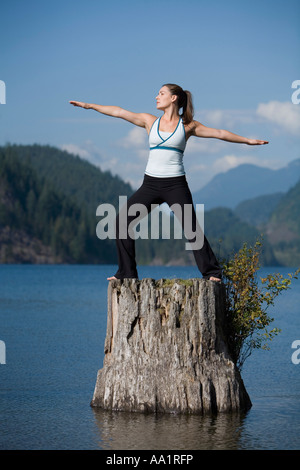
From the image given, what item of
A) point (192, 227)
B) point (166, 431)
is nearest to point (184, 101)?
point (192, 227)

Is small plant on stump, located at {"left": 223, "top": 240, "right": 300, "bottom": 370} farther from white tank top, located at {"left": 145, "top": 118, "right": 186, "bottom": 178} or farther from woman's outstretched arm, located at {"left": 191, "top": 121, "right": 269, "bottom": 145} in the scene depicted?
white tank top, located at {"left": 145, "top": 118, "right": 186, "bottom": 178}

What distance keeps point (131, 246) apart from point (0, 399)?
11.5 ft

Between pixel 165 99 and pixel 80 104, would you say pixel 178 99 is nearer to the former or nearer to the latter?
pixel 165 99

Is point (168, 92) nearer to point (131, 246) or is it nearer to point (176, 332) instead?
point (131, 246)

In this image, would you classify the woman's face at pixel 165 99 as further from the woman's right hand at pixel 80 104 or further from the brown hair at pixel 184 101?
the woman's right hand at pixel 80 104

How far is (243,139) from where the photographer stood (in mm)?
10297

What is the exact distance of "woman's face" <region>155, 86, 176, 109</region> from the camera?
1031 centimetres

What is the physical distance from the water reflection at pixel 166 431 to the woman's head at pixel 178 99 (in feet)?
13.3

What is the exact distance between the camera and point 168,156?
10062 millimetres

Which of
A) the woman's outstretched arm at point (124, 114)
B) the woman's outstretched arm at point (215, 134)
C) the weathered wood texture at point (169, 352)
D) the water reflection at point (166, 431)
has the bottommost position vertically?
the water reflection at point (166, 431)

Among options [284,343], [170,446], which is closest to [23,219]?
[284,343]

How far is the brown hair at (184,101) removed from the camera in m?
10.4

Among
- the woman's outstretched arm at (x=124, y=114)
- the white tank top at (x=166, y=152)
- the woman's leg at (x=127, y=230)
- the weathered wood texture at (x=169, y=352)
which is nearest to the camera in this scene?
the weathered wood texture at (x=169, y=352)

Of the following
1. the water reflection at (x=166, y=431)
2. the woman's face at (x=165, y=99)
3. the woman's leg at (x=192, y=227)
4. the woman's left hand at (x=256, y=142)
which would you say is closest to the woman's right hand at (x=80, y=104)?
the woman's face at (x=165, y=99)
